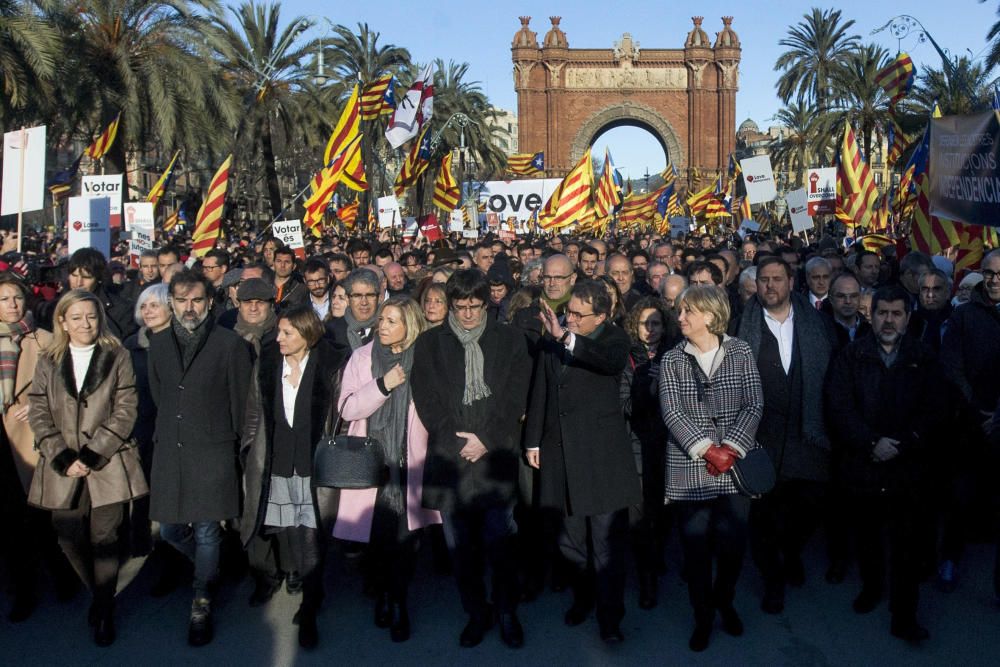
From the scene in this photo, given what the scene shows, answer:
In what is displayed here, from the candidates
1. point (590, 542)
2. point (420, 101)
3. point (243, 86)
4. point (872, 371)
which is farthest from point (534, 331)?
point (243, 86)

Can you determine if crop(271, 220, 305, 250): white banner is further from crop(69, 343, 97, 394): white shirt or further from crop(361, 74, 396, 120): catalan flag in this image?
crop(69, 343, 97, 394): white shirt

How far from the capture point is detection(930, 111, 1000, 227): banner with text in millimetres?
7480

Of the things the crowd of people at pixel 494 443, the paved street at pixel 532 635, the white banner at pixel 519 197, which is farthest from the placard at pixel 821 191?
the paved street at pixel 532 635

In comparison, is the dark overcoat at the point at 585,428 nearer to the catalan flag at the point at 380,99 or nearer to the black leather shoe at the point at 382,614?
the black leather shoe at the point at 382,614

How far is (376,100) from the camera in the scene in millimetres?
17453

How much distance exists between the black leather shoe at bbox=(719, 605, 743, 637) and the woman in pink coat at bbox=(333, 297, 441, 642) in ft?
5.22

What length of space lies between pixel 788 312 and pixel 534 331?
1.58 meters

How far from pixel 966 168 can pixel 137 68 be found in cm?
1676

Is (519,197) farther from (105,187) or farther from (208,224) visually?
(105,187)

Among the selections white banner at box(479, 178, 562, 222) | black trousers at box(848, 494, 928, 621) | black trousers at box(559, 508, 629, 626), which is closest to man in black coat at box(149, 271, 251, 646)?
black trousers at box(559, 508, 629, 626)

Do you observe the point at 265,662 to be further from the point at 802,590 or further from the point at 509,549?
the point at 802,590

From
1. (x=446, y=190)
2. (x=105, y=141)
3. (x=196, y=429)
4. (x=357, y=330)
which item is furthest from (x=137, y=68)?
(x=196, y=429)

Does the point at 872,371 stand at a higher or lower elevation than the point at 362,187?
lower

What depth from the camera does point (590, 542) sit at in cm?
516
